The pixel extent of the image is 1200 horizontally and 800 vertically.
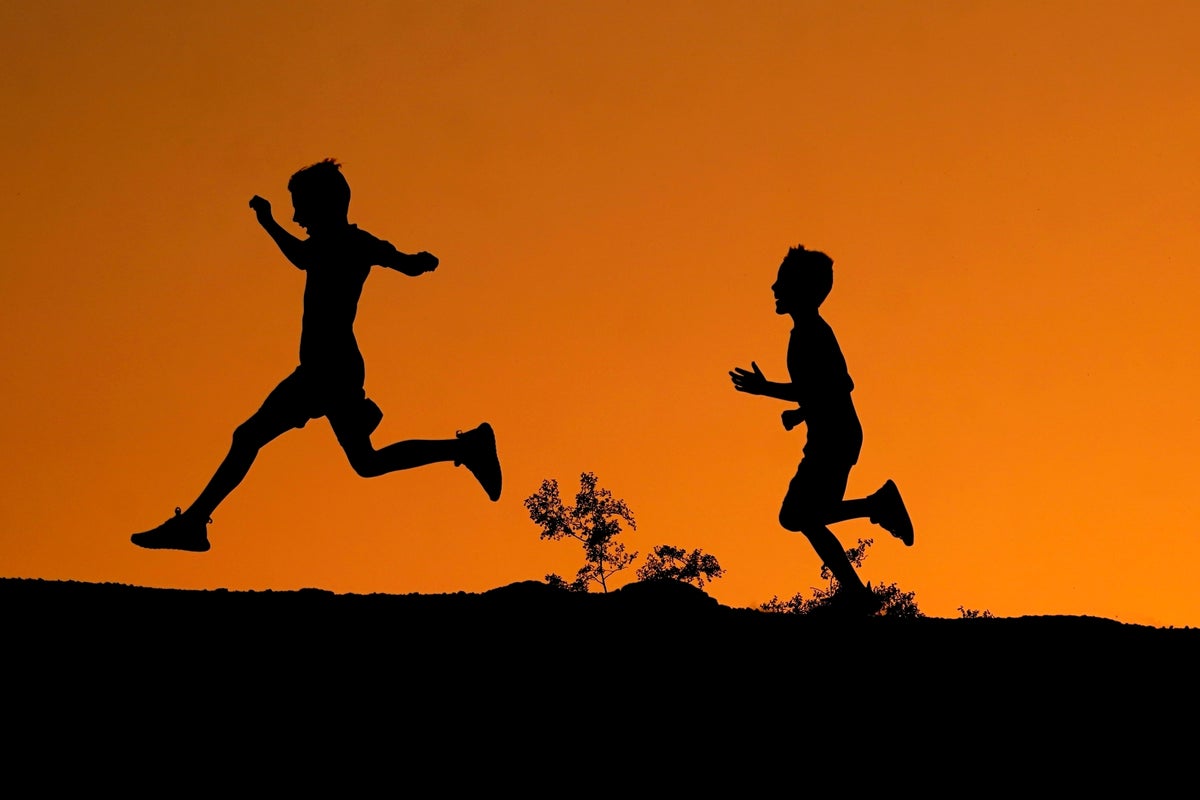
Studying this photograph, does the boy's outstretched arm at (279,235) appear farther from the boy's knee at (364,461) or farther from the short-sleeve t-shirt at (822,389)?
the short-sleeve t-shirt at (822,389)

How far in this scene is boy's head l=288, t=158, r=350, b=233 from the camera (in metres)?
10.9

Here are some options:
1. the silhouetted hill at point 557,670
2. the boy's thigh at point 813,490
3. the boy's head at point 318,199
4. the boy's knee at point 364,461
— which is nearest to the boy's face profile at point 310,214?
the boy's head at point 318,199

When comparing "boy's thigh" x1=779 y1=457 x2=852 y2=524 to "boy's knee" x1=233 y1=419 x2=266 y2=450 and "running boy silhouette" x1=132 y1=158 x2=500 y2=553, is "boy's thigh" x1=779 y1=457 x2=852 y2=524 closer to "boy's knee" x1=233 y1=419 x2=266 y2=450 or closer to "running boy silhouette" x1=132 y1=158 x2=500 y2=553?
"running boy silhouette" x1=132 y1=158 x2=500 y2=553

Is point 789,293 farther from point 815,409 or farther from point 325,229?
point 325,229

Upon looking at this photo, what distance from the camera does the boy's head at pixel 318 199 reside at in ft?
35.8

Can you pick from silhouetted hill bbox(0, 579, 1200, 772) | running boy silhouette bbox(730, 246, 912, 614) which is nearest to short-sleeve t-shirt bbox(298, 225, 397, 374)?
silhouetted hill bbox(0, 579, 1200, 772)

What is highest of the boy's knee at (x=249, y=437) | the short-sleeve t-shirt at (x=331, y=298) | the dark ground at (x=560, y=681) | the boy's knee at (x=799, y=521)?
the short-sleeve t-shirt at (x=331, y=298)

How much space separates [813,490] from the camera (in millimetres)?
11430

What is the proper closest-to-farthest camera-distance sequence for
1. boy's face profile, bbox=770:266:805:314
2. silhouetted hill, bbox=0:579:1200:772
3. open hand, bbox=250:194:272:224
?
silhouetted hill, bbox=0:579:1200:772 < open hand, bbox=250:194:272:224 < boy's face profile, bbox=770:266:805:314

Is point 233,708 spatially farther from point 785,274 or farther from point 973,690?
point 785,274

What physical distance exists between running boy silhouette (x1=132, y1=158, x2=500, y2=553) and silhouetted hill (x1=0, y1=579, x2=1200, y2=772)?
2.96 feet

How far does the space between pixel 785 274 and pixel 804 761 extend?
14.2ft

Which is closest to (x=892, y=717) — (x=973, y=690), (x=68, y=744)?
(x=973, y=690)

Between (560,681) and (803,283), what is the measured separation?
392 centimetres
